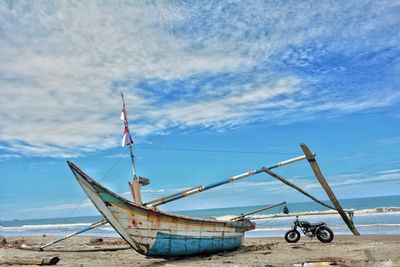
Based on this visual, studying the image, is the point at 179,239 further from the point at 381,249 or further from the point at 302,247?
the point at 381,249

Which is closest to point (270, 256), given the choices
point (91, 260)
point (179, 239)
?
point (179, 239)

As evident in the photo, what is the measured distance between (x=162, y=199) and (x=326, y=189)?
7.52m

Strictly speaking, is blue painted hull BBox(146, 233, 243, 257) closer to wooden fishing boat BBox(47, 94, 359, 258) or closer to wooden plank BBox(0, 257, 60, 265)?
wooden fishing boat BBox(47, 94, 359, 258)

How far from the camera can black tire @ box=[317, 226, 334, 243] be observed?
17031mm

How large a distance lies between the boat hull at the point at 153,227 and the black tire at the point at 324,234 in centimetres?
501

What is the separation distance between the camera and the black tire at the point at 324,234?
1703cm

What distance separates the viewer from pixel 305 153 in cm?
1720

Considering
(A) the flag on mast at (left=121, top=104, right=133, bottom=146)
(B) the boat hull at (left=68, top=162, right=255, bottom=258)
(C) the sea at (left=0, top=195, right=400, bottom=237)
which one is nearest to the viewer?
(B) the boat hull at (left=68, top=162, right=255, bottom=258)

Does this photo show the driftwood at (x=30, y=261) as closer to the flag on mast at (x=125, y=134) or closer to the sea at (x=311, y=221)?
the flag on mast at (x=125, y=134)

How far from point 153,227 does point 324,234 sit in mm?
8386

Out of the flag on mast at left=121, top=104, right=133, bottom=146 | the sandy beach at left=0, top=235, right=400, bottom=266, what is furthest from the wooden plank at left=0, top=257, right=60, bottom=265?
the flag on mast at left=121, top=104, right=133, bottom=146

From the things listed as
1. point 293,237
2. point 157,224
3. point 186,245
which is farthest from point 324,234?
point 157,224

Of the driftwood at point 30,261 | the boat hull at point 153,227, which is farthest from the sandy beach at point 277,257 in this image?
the boat hull at point 153,227

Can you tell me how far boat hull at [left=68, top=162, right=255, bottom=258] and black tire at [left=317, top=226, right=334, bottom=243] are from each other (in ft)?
16.4
